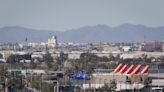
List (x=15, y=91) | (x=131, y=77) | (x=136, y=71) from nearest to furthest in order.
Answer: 1. (x=15, y=91)
2. (x=131, y=77)
3. (x=136, y=71)

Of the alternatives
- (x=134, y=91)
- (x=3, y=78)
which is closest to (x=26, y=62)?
(x=3, y=78)

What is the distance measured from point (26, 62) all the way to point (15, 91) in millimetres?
48202

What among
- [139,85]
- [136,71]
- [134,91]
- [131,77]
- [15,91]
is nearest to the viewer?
[134,91]

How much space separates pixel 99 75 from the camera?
172ft

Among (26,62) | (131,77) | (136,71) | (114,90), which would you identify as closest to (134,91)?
(114,90)

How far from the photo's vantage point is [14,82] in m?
47.3

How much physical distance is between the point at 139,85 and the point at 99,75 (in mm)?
7064

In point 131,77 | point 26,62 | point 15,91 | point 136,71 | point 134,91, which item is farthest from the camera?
point 26,62

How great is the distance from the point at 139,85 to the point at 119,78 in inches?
184

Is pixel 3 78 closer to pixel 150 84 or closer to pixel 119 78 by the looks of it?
pixel 119 78

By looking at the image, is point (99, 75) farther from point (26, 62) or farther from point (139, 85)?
point (26, 62)

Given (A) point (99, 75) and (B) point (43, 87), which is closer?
(B) point (43, 87)

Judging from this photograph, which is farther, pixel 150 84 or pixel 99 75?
pixel 99 75

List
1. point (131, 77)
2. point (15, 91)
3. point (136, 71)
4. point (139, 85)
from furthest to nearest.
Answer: point (136, 71) → point (131, 77) → point (139, 85) → point (15, 91)
